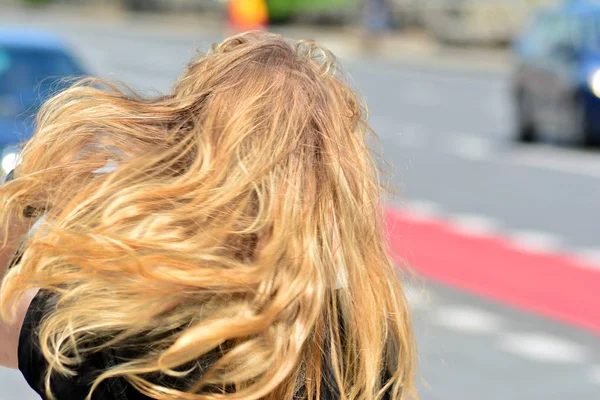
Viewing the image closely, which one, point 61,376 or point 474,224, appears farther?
point 474,224

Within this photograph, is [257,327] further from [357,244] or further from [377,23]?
[377,23]

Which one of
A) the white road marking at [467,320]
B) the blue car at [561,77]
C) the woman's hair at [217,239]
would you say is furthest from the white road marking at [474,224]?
the woman's hair at [217,239]

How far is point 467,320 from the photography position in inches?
305

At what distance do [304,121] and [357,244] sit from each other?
20 centimetres

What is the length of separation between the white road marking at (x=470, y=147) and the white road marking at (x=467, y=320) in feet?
25.6

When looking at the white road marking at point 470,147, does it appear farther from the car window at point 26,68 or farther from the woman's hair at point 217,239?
the woman's hair at point 217,239

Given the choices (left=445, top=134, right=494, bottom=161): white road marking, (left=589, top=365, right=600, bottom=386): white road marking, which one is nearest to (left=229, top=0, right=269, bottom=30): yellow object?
(left=445, top=134, right=494, bottom=161): white road marking

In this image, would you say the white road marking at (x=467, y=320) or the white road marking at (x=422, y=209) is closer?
the white road marking at (x=467, y=320)

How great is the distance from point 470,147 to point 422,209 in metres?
5.14

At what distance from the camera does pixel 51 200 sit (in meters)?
1.93

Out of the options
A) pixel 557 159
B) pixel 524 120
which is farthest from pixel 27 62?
pixel 524 120

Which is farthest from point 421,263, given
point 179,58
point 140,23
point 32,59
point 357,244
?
point 140,23

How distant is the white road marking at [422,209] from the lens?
1127cm

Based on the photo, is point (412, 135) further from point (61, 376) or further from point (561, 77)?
point (61, 376)
